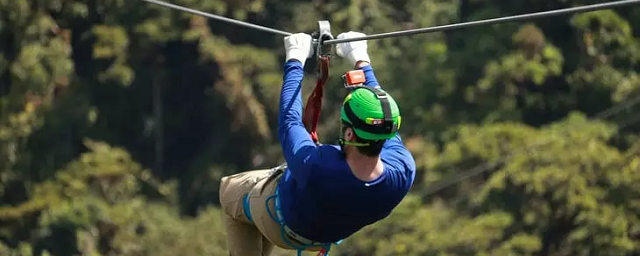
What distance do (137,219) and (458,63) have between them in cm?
413

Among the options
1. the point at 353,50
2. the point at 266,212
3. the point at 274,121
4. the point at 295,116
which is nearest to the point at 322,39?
the point at 353,50

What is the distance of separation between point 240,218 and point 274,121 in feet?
46.9

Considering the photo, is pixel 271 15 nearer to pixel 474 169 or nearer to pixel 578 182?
pixel 474 169

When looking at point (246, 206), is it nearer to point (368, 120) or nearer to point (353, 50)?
point (353, 50)

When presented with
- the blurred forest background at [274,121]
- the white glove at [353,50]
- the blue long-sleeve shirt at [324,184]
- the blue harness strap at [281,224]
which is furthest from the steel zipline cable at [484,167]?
the blue long-sleeve shirt at [324,184]

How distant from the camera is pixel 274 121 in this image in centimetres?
1870

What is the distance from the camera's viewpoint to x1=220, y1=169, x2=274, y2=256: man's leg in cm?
439

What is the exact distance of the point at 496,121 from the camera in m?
16.8

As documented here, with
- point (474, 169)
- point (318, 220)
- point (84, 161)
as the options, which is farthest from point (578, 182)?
point (318, 220)

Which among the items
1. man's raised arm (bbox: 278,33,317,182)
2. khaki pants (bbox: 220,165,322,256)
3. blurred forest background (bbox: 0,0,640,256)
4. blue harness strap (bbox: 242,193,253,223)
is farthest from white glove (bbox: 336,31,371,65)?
blurred forest background (bbox: 0,0,640,256)

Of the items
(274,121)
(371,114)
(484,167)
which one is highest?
(371,114)

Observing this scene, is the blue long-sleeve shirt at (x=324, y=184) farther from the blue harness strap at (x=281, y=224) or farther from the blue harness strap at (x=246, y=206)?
the blue harness strap at (x=246, y=206)

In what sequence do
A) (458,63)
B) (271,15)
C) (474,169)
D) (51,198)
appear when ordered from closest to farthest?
(474,169) < (51,198) < (458,63) < (271,15)

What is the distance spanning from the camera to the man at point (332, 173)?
3.84 m
